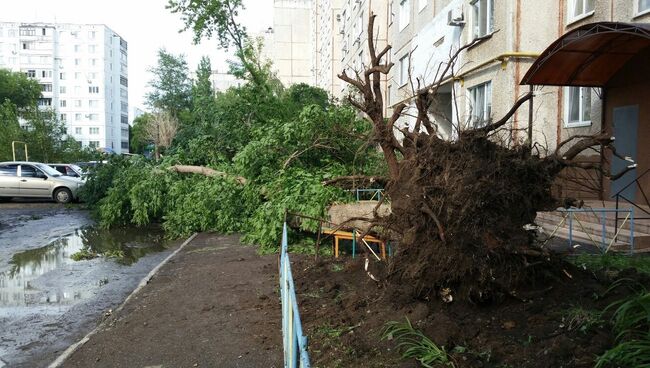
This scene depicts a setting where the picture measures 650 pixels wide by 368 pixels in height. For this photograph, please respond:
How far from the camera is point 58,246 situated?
477 inches

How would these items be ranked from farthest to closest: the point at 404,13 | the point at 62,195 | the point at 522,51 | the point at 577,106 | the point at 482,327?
the point at 404,13
the point at 62,195
the point at 522,51
the point at 577,106
the point at 482,327

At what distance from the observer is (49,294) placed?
7820 mm

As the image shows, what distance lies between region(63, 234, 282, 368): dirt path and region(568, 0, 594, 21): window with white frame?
9104 millimetres

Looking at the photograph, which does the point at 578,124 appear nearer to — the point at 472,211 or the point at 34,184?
the point at 472,211

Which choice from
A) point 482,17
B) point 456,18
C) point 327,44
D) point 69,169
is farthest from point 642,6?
point 327,44

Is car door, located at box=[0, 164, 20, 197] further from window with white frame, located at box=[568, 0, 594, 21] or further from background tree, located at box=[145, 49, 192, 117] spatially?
background tree, located at box=[145, 49, 192, 117]

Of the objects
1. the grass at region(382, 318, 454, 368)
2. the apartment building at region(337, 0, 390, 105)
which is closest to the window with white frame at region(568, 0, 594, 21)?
the grass at region(382, 318, 454, 368)

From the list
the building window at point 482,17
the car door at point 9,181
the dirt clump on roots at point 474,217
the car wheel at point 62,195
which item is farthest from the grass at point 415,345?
the car door at point 9,181

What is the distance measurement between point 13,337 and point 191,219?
6687 millimetres

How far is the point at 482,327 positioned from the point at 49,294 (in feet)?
22.6

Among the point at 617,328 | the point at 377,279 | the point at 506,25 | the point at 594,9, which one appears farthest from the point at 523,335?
the point at 506,25

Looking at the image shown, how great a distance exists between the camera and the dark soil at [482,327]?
323cm

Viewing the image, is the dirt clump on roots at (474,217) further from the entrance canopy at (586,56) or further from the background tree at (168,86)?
the background tree at (168,86)

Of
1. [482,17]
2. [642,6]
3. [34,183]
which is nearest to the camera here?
[642,6]
